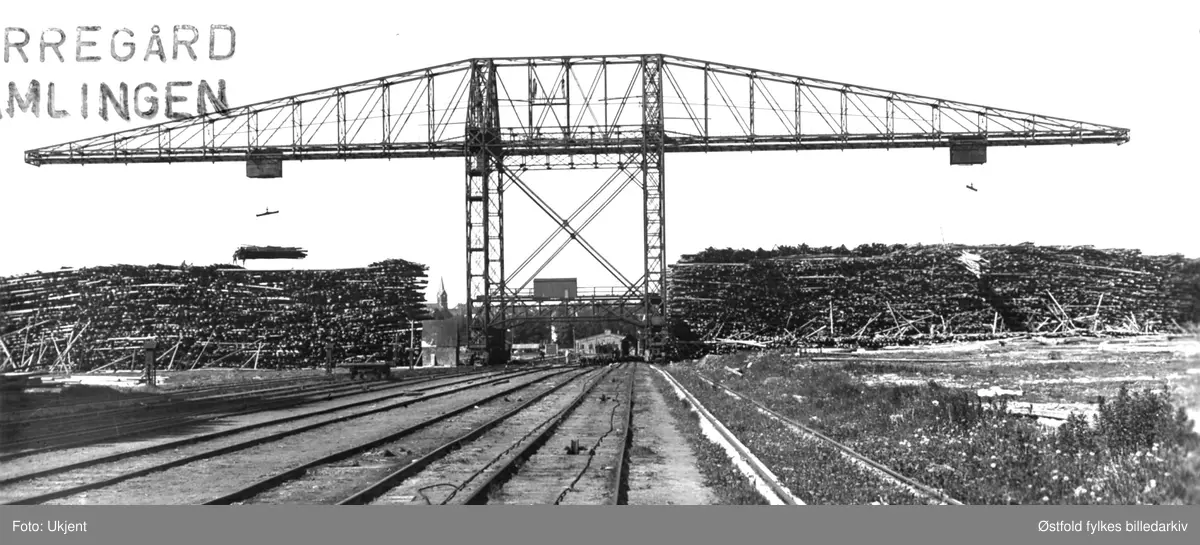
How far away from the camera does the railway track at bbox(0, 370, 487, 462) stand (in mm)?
13047

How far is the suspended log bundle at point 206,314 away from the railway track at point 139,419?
39.1 feet

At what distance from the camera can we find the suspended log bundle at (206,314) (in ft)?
113

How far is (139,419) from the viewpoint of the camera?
1658 centimetres

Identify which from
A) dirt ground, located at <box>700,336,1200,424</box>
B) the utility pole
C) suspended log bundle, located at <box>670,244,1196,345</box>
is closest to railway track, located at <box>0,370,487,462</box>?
the utility pole

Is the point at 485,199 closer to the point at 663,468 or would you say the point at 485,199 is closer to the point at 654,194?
the point at 654,194

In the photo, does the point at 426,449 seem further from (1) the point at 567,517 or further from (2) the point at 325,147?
(2) the point at 325,147

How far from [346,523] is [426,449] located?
5.55m

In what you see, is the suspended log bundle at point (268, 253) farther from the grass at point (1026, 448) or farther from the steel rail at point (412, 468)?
the grass at point (1026, 448)

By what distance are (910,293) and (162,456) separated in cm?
3631

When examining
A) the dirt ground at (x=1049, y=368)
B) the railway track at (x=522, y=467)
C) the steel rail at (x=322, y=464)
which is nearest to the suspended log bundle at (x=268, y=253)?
the dirt ground at (x=1049, y=368)

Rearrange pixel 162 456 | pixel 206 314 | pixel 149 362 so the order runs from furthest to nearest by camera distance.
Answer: pixel 206 314, pixel 149 362, pixel 162 456

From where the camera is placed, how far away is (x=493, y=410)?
1928cm

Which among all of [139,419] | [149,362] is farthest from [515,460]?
[149,362]

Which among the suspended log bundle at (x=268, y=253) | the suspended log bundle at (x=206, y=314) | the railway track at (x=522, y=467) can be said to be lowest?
the railway track at (x=522, y=467)
